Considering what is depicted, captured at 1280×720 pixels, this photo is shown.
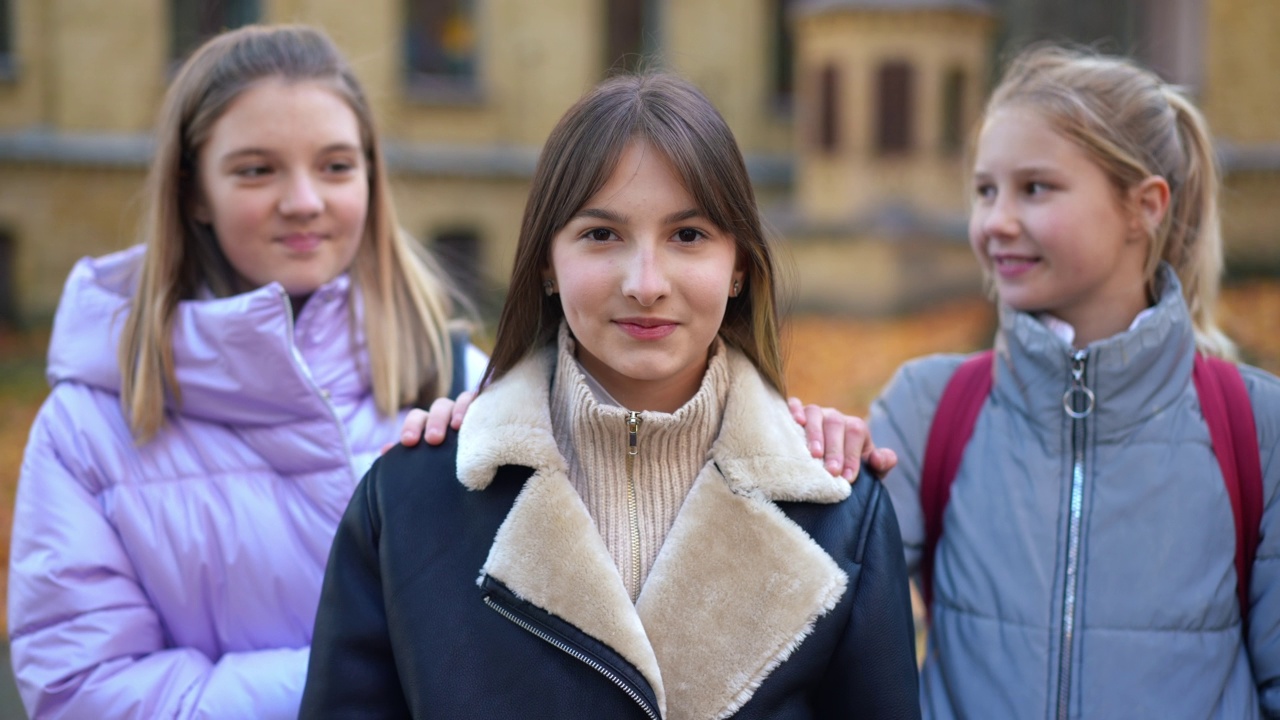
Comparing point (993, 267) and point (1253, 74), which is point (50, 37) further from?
point (993, 267)

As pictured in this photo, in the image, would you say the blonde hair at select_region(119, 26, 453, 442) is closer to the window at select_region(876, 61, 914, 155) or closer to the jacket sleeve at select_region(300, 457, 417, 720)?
the jacket sleeve at select_region(300, 457, 417, 720)

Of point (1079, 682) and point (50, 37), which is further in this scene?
point (50, 37)

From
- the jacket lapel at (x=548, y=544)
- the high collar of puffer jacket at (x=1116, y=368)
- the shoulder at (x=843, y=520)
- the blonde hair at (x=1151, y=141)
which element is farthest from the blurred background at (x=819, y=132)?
the jacket lapel at (x=548, y=544)

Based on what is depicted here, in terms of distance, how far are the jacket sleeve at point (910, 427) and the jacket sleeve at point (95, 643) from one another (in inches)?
51.1

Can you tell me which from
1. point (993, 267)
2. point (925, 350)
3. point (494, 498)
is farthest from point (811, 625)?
point (925, 350)

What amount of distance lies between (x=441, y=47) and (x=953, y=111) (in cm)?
668

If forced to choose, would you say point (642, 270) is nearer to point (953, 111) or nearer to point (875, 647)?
point (875, 647)

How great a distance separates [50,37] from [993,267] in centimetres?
1468

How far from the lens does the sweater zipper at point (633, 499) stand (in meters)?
2.21

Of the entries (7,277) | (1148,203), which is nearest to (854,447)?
(1148,203)

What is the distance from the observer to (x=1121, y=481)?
262 cm

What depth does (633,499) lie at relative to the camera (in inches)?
88.8

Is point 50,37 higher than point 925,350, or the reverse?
point 50,37

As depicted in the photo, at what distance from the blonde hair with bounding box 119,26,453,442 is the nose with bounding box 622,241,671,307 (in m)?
0.88
